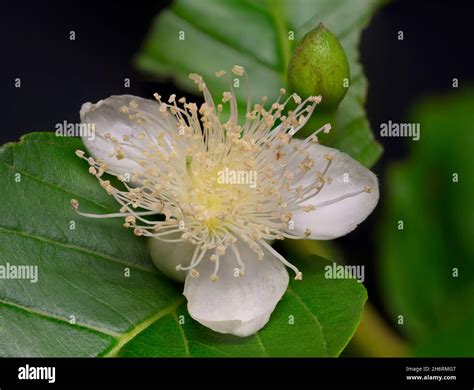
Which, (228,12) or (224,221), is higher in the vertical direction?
(228,12)

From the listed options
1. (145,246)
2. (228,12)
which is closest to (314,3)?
(228,12)

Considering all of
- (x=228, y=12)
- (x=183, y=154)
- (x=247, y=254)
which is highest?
(x=228, y=12)

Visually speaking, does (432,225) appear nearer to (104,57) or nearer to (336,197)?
(336,197)

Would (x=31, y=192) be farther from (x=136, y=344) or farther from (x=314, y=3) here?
(x=314, y=3)
